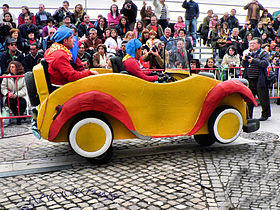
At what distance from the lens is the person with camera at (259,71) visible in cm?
781

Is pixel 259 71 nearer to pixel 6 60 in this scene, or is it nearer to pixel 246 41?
pixel 246 41

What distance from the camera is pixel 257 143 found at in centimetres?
595

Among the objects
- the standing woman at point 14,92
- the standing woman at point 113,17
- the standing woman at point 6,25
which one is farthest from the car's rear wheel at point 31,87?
the standing woman at point 113,17

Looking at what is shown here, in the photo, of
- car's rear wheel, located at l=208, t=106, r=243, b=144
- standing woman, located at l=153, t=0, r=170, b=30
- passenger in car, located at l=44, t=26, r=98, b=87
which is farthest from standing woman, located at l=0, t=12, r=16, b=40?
car's rear wheel, located at l=208, t=106, r=243, b=144

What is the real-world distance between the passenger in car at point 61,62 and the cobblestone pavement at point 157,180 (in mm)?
1241

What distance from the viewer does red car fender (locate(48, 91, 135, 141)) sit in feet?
15.3

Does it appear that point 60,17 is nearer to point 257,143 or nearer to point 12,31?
point 12,31

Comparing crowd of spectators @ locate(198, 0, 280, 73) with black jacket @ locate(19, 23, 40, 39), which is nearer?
black jacket @ locate(19, 23, 40, 39)

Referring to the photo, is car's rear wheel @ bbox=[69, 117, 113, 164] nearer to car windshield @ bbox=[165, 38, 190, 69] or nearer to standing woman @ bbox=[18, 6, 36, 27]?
car windshield @ bbox=[165, 38, 190, 69]

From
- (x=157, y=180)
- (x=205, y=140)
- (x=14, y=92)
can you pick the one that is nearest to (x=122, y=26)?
(x=14, y=92)

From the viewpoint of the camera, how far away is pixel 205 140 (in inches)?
230

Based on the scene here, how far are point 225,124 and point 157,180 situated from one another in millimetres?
1619

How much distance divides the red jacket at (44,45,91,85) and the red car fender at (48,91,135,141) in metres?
0.30

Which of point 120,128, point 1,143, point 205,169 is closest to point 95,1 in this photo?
point 1,143
